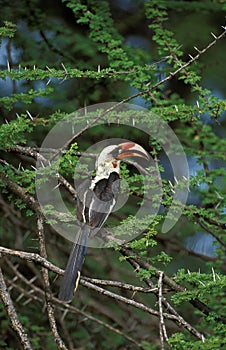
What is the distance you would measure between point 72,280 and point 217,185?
163 centimetres

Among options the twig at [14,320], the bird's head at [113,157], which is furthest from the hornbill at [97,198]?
the twig at [14,320]

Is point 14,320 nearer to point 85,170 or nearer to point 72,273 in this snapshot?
point 72,273

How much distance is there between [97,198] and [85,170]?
16 centimetres

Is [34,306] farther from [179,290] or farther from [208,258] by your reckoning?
[179,290]

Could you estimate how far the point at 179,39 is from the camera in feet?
18.7

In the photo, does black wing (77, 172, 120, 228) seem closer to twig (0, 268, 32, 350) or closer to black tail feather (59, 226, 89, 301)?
black tail feather (59, 226, 89, 301)

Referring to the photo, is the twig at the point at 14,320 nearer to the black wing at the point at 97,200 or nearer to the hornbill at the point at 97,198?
the hornbill at the point at 97,198

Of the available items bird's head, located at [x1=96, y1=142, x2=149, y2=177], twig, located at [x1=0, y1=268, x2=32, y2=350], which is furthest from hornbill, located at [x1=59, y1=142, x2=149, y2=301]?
twig, located at [x1=0, y1=268, x2=32, y2=350]

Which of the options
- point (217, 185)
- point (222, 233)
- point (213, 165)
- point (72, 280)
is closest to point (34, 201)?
point (72, 280)

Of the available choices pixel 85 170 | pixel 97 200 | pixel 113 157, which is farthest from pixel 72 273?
pixel 113 157

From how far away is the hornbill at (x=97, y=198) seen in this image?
3217mm

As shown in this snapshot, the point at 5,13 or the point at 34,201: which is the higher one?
the point at 5,13

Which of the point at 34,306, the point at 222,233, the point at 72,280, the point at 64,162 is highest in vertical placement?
the point at 64,162

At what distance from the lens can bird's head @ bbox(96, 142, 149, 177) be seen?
3.61 m
